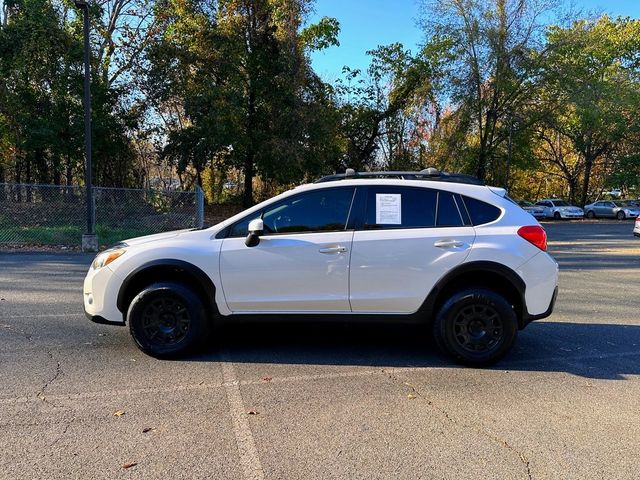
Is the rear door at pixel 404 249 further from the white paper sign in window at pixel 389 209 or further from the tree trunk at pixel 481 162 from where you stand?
the tree trunk at pixel 481 162

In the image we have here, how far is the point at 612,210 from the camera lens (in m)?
36.5

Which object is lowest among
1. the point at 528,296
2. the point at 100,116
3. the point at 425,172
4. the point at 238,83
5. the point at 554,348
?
the point at 554,348

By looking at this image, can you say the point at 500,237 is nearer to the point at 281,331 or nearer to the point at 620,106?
the point at 281,331

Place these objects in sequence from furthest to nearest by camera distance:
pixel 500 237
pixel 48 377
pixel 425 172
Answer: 1. pixel 425 172
2. pixel 500 237
3. pixel 48 377

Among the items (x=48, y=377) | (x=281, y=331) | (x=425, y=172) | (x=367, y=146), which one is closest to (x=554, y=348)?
(x=425, y=172)

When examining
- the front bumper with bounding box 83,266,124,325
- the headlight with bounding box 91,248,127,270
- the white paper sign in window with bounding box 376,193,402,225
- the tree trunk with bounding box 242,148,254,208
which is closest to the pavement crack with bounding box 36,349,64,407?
the front bumper with bounding box 83,266,124,325

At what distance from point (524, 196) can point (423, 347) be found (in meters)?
50.5

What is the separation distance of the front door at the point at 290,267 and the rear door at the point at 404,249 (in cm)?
17

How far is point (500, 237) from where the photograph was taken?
15.7ft

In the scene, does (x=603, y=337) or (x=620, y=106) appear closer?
(x=603, y=337)

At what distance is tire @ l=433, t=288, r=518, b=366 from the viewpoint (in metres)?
4.74

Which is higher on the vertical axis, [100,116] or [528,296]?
[100,116]

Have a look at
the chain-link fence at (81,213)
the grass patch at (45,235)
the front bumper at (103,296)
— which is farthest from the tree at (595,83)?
the front bumper at (103,296)

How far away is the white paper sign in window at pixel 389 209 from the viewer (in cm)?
493
